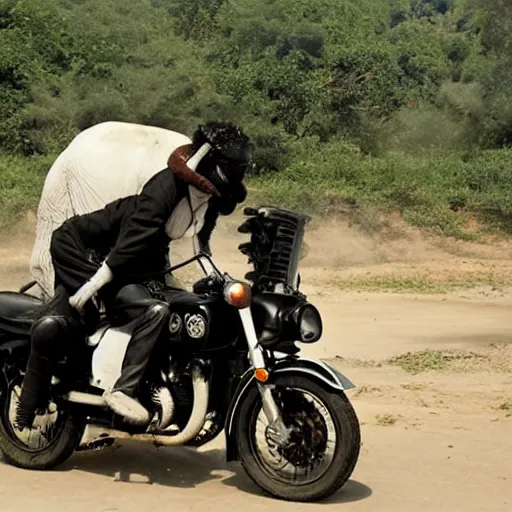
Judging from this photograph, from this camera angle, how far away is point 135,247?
5.30m

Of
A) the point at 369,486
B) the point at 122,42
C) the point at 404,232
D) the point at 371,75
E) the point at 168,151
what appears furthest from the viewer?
the point at 371,75

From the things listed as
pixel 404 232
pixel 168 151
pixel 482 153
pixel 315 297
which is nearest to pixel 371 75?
pixel 482 153

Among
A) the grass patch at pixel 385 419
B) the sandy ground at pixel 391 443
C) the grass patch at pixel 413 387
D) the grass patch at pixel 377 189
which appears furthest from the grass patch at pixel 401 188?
the grass patch at pixel 385 419

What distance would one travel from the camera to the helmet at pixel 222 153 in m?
5.38

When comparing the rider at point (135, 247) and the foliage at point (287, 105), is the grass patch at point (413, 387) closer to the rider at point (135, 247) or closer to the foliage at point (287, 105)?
the rider at point (135, 247)

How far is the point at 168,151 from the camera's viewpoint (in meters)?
5.87

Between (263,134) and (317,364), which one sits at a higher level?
(263,134)

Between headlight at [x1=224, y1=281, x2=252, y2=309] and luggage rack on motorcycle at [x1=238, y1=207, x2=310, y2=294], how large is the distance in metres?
0.26

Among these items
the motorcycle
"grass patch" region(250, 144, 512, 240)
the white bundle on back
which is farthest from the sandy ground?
"grass patch" region(250, 144, 512, 240)

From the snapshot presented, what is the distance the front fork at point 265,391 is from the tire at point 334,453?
7 cm

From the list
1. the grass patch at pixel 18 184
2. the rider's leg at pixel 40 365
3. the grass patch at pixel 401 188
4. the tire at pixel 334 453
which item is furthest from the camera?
the grass patch at pixel 401 188

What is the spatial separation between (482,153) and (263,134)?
5.13 meters

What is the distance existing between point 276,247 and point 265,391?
0.74 meters

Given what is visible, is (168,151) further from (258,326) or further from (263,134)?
(263,134)
